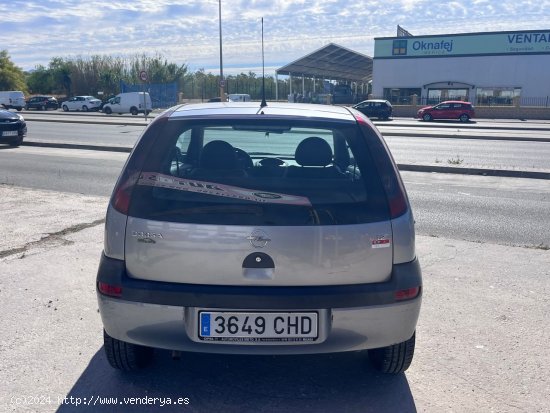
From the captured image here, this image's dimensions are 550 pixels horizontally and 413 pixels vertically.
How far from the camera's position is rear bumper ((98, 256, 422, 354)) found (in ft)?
9.18

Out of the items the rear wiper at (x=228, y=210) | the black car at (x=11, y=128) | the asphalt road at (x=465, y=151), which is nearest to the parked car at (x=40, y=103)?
the asphalt road at (x=465, y=151)

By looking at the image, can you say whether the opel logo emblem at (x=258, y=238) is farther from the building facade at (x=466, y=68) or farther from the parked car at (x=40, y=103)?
the parked car at (x=40, y=103)

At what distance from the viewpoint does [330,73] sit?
64312 mm

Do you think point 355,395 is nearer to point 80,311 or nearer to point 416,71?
point 80,311

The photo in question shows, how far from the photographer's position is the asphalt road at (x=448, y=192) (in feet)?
23.9

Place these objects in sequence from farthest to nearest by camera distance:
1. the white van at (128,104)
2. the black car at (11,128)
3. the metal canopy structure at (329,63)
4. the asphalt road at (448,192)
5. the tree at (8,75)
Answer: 1. the tree at (8,75)
2. the metal canopy structure at (329,63)
3. the white van at (128,104)
4. the black car at (11,128)
5. the asphalt road at (448,192)

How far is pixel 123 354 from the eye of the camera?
10.6 ft

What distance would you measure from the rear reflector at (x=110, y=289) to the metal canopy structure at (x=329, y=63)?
1985 inches

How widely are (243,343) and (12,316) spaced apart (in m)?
2.27

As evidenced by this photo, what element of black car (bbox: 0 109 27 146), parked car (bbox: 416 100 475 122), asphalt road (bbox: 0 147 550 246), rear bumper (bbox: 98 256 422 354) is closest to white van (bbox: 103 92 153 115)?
parked car (bbox: 416 100 475 122)

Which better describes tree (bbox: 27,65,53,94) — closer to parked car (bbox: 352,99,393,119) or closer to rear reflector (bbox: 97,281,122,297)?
parked car (bbox: 352,99,393,119)

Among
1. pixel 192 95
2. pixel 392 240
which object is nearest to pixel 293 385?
pixel 392 240

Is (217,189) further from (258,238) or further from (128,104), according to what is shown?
(128,104)

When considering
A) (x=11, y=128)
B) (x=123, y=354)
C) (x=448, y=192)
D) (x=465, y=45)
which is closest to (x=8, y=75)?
(x=465, y=45)
